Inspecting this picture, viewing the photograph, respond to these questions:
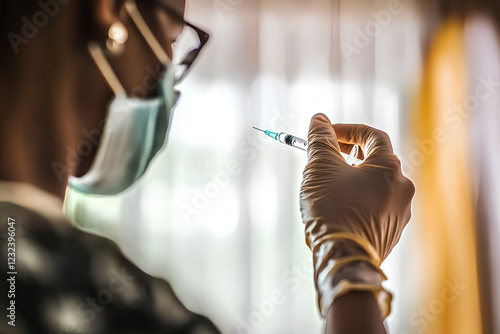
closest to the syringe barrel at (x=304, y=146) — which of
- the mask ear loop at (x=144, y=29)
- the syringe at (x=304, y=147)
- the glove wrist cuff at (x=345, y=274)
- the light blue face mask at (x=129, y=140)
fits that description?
the syringe at (x=304, y=147)

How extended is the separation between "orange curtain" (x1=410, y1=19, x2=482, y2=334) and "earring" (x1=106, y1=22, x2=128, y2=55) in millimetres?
966

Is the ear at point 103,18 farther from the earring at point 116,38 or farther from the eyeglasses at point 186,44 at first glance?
the eyeglasses at point 186,44

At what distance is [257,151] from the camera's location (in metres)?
1.36

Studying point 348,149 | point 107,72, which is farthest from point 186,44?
point 348,149

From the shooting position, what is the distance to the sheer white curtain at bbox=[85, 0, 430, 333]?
1.32 m

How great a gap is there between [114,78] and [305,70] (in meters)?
0.60

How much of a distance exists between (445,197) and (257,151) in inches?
23.9

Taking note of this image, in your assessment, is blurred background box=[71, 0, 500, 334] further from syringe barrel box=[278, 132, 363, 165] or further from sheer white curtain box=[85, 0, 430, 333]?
syringe barrel box=[278, 132, 363, 165]

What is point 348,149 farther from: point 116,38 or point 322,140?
point 116,38

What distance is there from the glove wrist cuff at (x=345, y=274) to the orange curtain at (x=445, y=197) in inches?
38.5

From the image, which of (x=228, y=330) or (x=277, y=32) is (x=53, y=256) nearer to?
(x=228, y=330)

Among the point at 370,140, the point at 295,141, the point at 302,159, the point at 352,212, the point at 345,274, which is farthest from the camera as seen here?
the point at 302,159

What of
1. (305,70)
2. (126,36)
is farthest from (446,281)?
(126,36)

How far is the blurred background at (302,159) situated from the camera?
1324mm
